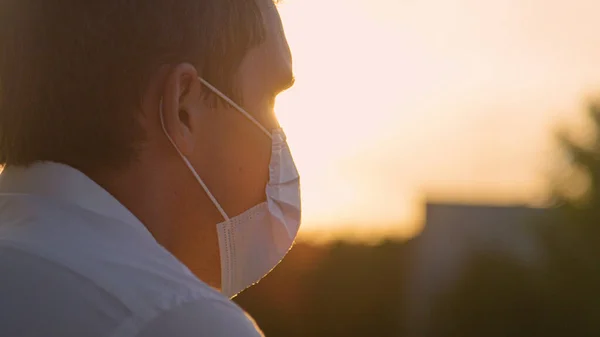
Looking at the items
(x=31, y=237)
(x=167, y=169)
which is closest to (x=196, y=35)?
(x=167, y=169)

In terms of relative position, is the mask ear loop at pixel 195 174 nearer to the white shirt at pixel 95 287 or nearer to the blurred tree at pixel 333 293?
the white shirt at pixel 95 287

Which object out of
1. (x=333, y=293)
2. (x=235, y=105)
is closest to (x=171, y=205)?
(x=235, y=105)

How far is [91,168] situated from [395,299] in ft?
78.3

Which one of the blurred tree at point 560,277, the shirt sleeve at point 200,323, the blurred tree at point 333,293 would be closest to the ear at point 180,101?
the shirt sleeve at point 200,323

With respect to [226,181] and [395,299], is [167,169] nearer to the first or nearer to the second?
[226,181]

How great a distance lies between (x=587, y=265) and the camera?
83.3 feet

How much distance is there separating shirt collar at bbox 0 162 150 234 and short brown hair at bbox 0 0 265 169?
7 cm

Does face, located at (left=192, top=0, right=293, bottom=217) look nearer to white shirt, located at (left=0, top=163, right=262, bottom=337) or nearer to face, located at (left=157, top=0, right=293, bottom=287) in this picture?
face, located at (left=157, top=0, right=293, bottom=287)

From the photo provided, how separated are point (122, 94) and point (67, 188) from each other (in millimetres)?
271

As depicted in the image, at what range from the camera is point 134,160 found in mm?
1987

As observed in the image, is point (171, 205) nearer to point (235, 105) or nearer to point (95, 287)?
point (235, 105)

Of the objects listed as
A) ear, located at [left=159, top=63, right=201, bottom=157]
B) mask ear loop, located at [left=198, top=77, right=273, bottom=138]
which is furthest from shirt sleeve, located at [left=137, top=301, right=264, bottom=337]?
mask ear loop, located at [left=198, top=77, right=273, bottom=138]

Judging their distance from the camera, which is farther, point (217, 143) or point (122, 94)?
point (217, 143)

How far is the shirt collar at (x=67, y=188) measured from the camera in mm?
1771
